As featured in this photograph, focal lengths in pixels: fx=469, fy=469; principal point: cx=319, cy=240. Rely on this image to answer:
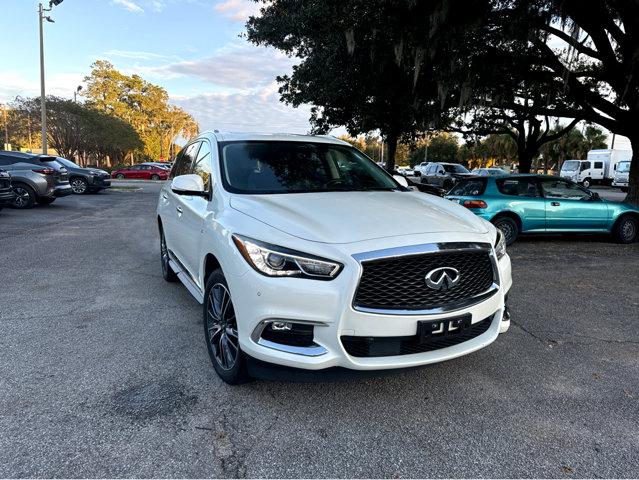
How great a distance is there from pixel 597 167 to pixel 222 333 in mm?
40521

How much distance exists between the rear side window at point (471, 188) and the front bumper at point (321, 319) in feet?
23.1

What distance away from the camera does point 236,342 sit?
10.2 feet

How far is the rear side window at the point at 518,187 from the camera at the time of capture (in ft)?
30.2

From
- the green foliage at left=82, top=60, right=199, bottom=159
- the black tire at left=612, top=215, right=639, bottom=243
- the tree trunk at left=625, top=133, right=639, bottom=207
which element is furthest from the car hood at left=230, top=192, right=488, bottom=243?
the green foliage at left=82, top=60, right=199, bottom=159

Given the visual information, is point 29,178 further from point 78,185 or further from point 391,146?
point 391,146

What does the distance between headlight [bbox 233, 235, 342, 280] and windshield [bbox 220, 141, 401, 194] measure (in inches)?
38.9

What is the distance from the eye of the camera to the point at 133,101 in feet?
216

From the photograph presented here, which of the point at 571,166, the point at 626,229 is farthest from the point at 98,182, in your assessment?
the point at 571,166

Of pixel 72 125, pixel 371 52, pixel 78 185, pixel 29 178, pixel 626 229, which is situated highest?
pixel 72 125

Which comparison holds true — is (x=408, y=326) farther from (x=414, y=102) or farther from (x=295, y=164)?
(x=414, y=102)

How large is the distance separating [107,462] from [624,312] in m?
5.16

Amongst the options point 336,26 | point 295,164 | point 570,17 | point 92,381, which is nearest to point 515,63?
point 570,17

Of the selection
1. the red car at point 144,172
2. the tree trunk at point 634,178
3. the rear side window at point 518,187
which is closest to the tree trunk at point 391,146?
the tree trunk at point 634,178

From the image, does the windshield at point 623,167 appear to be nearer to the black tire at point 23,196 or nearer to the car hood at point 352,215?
the black tire at point 23,196
